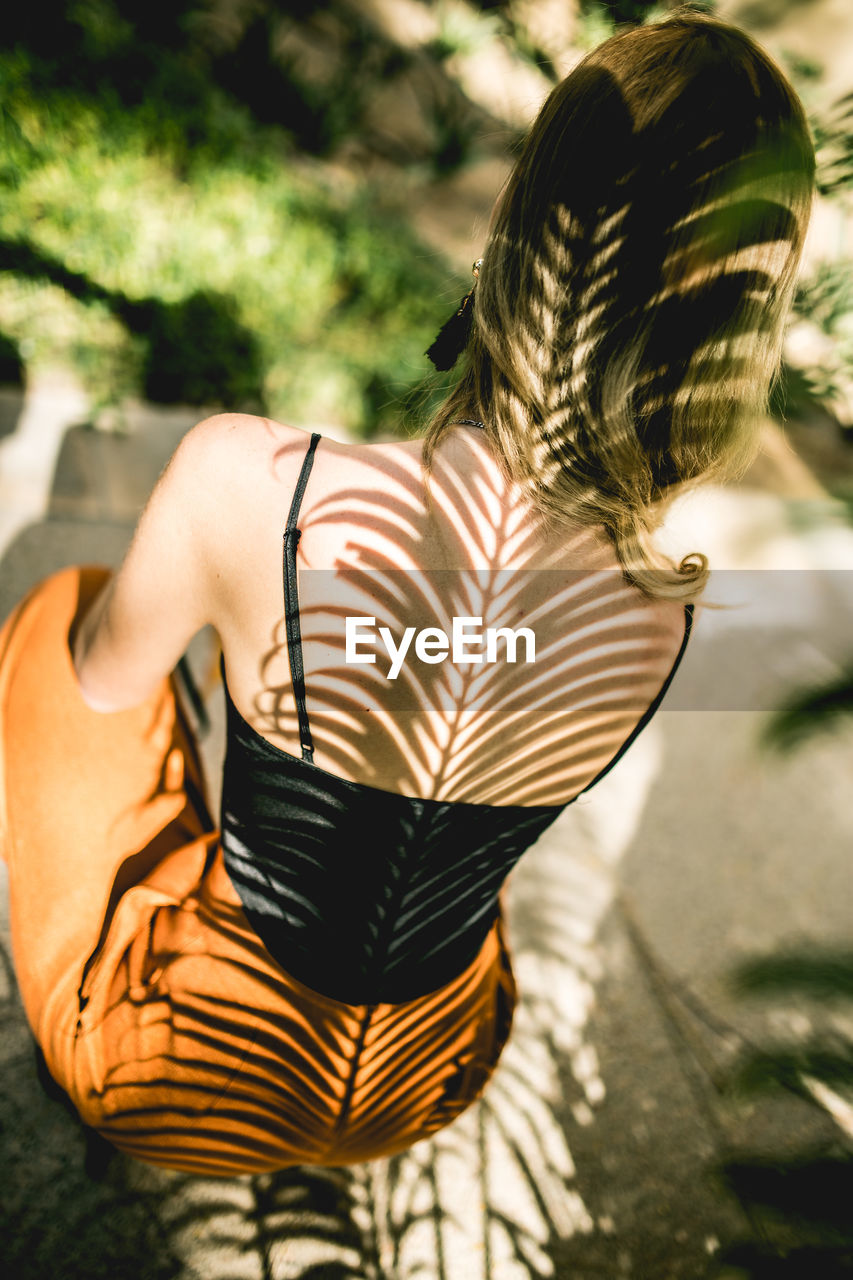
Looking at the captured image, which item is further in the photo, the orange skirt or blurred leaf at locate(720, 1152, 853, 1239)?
the orange skirt

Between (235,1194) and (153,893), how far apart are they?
34.1 inches

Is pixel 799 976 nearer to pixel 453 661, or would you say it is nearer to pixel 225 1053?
pixel 453 661

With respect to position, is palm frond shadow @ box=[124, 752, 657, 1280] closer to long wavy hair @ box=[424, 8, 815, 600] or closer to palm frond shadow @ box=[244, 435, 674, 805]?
palm frond shadow @ box=[244, 435, 674, 805]

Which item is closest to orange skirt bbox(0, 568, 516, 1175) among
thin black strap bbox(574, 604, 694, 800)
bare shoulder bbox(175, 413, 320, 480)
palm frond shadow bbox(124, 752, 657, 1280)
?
palm frond shadow bbox(124, 752, 657, 1280)

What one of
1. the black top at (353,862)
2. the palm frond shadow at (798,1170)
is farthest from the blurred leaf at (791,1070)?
the black top at (353,862)

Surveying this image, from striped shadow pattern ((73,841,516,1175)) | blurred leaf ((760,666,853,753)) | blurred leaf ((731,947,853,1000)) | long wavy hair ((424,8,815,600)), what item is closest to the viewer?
blurred leaf ((760,666,853,753))

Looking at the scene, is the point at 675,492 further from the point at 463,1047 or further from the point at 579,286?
the point at 463,1047

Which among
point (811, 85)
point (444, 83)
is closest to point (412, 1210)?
point (811, 85)

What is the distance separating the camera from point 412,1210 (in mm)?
1740

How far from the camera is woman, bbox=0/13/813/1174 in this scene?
38.9 inches

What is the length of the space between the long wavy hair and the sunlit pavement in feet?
0.97

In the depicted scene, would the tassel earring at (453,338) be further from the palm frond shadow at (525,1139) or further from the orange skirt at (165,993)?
the palm frond shadow at (525,1139)

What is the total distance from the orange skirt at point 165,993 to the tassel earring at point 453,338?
0.95 m

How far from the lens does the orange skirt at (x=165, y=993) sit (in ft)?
4.14
